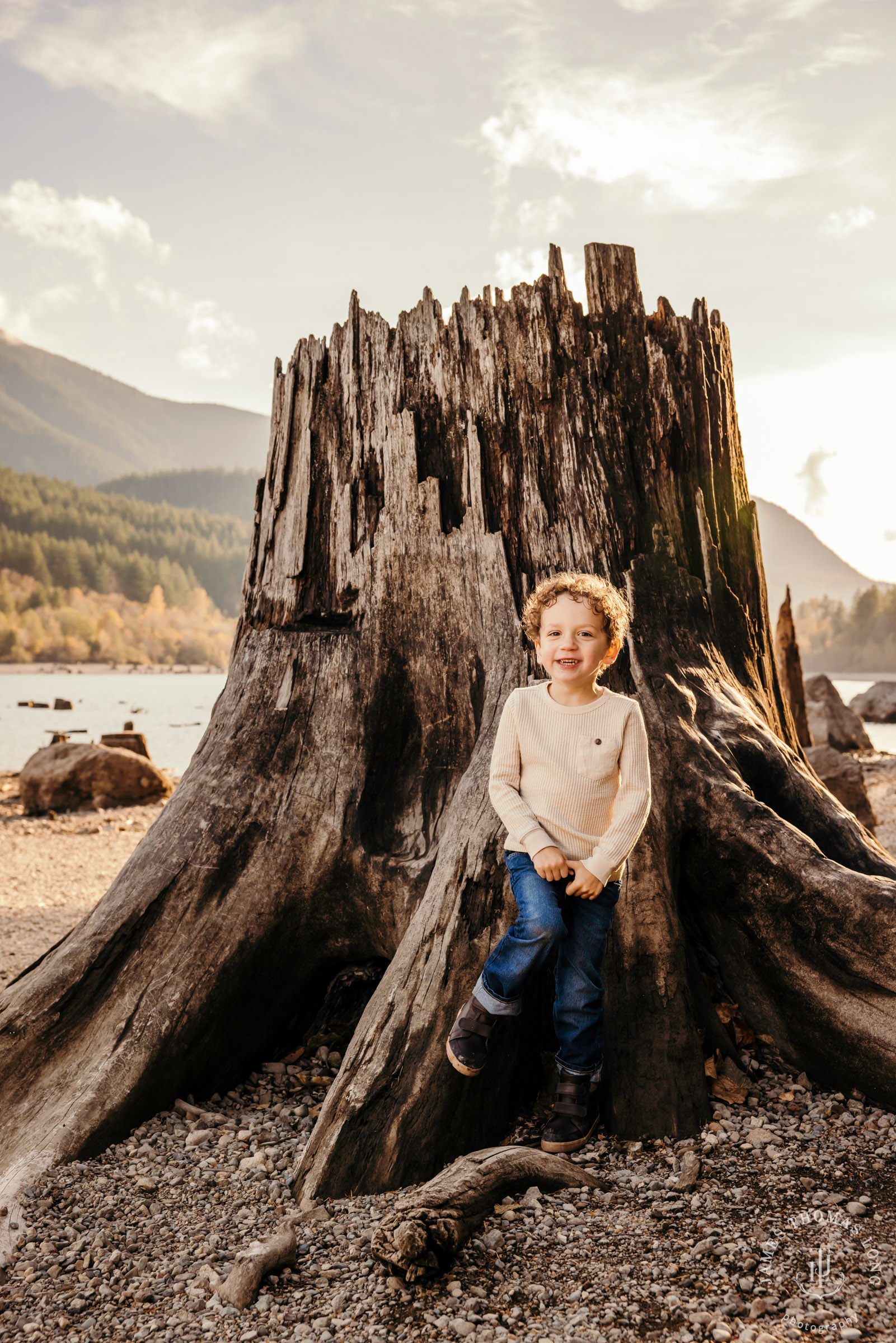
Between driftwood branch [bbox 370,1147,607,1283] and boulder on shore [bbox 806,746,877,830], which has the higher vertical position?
driftwood branch [bbox 370,1147,607,1283]

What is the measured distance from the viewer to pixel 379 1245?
227 cm

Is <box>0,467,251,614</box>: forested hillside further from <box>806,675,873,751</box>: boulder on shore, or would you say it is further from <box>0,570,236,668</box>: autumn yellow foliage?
<box>806,675,873,751</box>: boulder on shore

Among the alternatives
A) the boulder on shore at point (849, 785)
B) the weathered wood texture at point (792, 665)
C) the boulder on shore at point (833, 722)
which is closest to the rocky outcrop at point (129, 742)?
the weathered wood texture at point (792, 665)

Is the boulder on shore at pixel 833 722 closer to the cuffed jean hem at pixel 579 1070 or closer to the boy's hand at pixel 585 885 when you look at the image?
the cuffed jean hem at pixel 579 1070

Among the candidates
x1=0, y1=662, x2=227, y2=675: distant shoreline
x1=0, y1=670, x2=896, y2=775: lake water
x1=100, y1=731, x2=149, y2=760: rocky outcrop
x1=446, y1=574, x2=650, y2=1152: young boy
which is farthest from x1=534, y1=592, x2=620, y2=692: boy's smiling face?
x1=0, y1=662, x2=227, y2=675: distant shoreline

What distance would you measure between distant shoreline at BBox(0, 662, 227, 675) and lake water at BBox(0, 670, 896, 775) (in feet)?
46.7

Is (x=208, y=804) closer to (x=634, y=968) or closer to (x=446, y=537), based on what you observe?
(x=446, y=537)

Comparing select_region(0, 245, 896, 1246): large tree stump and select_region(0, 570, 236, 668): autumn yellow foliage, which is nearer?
select_region(0, 245, 896, 1246): large tree stump

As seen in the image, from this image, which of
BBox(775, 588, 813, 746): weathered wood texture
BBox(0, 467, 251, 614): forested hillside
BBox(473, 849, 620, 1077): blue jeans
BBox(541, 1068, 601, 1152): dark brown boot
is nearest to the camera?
BBox(473, 849, 620, 1077): blue jeans

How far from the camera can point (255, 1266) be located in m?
2.32

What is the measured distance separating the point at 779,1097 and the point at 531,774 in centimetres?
149

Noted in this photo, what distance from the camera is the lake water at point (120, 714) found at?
2123 centimetres

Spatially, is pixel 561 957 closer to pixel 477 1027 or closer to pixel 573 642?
pixel 477 1027

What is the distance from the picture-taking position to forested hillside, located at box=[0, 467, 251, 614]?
407 feet
